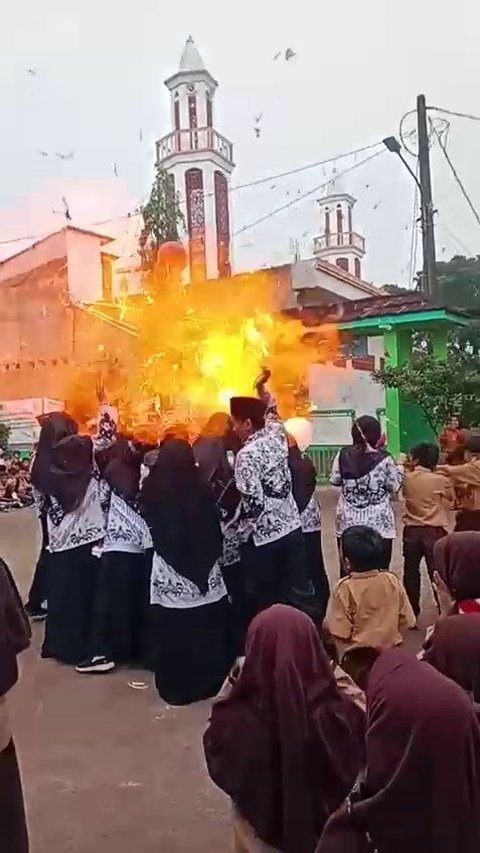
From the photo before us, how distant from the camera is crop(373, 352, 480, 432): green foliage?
14031mm

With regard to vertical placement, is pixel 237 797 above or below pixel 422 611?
above

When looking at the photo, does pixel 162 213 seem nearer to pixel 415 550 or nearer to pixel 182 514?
pixel 415 550

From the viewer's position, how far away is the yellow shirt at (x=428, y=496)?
657 cm

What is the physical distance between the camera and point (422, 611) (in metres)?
7.15

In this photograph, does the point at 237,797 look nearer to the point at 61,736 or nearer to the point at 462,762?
the point at 462,762

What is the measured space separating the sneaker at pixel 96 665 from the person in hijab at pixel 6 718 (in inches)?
106

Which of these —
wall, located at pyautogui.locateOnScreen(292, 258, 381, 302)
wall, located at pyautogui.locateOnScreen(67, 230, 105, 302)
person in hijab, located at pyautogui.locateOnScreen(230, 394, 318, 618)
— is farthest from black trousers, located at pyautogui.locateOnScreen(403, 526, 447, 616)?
wall, located at pyautogui.locateOnScreen(292, 258, 381, 302)

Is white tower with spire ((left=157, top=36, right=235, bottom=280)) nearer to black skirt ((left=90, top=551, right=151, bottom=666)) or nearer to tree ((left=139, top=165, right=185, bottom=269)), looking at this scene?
tree ((left=139, top=165, right=185, bottom=269))

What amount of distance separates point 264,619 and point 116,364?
7.32 metres

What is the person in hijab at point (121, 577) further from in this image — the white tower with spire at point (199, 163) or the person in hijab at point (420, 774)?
the white tower with spire at point (199, 163)

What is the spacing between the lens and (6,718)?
122 inches

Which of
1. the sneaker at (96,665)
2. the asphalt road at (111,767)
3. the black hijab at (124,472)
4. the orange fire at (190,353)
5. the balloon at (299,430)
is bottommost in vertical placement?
the asphalt road at (111,767)

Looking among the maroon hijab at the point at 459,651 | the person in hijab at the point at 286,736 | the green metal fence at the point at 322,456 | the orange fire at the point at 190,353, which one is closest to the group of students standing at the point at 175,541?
the orange fire at the point at 190,353

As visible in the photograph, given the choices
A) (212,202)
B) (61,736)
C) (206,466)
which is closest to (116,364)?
(206,466)
